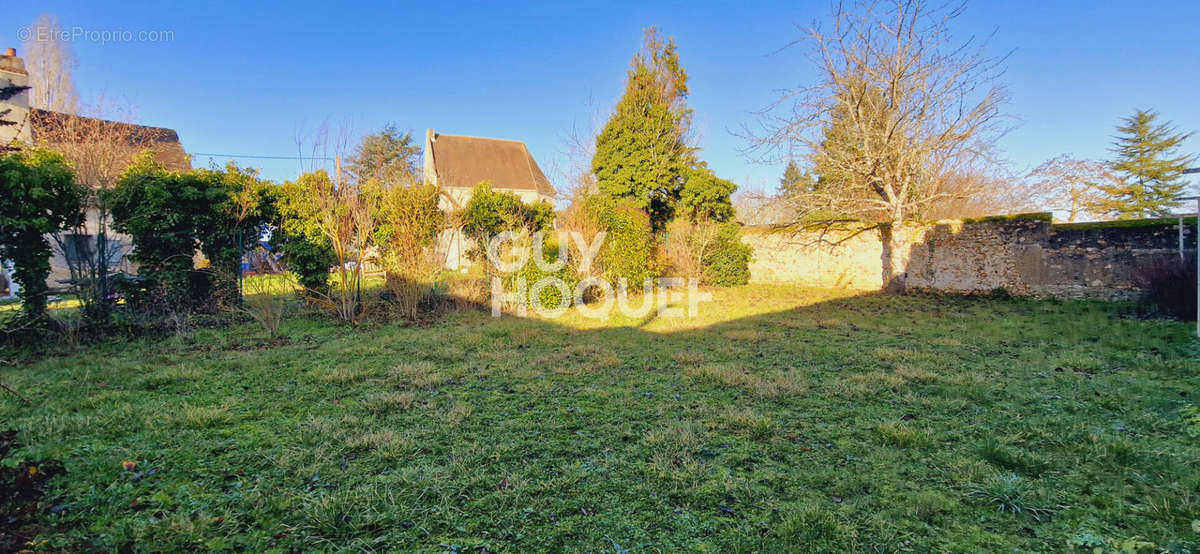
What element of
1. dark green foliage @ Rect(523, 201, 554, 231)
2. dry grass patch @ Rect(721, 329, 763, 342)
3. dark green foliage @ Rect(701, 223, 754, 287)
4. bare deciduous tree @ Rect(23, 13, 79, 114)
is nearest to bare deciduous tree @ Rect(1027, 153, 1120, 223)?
dark green foliage @ Rect(701, 223, 754, 287)

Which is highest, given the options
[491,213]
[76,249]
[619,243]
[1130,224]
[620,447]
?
[491,213]

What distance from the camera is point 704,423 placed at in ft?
11.0

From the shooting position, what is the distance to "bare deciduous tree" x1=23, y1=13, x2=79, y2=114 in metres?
19.3

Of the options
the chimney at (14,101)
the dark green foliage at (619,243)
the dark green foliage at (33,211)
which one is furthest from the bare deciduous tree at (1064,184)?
the chimney at (14,101)

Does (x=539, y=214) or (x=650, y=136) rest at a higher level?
(x=650, y=136)

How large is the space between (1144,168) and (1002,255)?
21.4 meters

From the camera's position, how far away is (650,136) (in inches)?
604

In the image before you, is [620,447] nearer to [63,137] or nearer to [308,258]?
[308,258]

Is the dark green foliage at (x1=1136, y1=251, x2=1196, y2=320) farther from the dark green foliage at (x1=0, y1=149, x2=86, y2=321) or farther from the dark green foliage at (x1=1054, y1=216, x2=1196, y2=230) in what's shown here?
the dark green foliage at (x1=0, y1=149, x2=86, y2=321)

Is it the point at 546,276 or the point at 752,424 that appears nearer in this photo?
the point at 752,424

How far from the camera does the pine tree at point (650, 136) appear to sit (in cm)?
1544

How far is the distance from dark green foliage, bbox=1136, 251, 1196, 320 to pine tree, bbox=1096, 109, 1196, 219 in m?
18.4

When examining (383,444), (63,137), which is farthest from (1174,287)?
(63,137)

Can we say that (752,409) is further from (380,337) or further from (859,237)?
(859,237)
